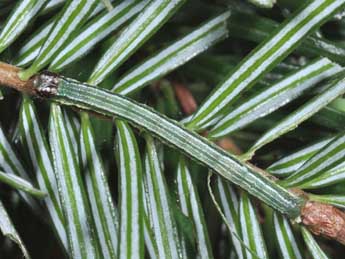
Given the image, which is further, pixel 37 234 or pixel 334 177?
pixel 37 234

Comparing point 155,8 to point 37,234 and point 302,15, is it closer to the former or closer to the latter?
point 302,15

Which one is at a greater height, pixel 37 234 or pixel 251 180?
pixel 37 234

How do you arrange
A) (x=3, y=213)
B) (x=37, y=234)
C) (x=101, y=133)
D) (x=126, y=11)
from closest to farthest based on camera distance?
(x=3, y=213) → (x=126, y=11) → (x=101, y=133) → (x=37, y=234)

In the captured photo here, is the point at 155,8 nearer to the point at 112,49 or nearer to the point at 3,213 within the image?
the point at 112,49

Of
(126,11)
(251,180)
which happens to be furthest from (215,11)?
(251,180)

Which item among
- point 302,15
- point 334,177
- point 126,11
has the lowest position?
point 334,177

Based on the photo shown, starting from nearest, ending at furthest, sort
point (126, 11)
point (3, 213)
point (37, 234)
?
point (3, 213), point (126, 11), point (37, 234)

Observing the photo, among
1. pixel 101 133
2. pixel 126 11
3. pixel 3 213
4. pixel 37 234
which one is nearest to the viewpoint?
pixel 3 213

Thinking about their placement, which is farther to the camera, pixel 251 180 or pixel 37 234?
pixel 37 234

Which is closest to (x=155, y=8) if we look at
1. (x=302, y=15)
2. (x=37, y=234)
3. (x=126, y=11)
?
(x=126, y=11)
